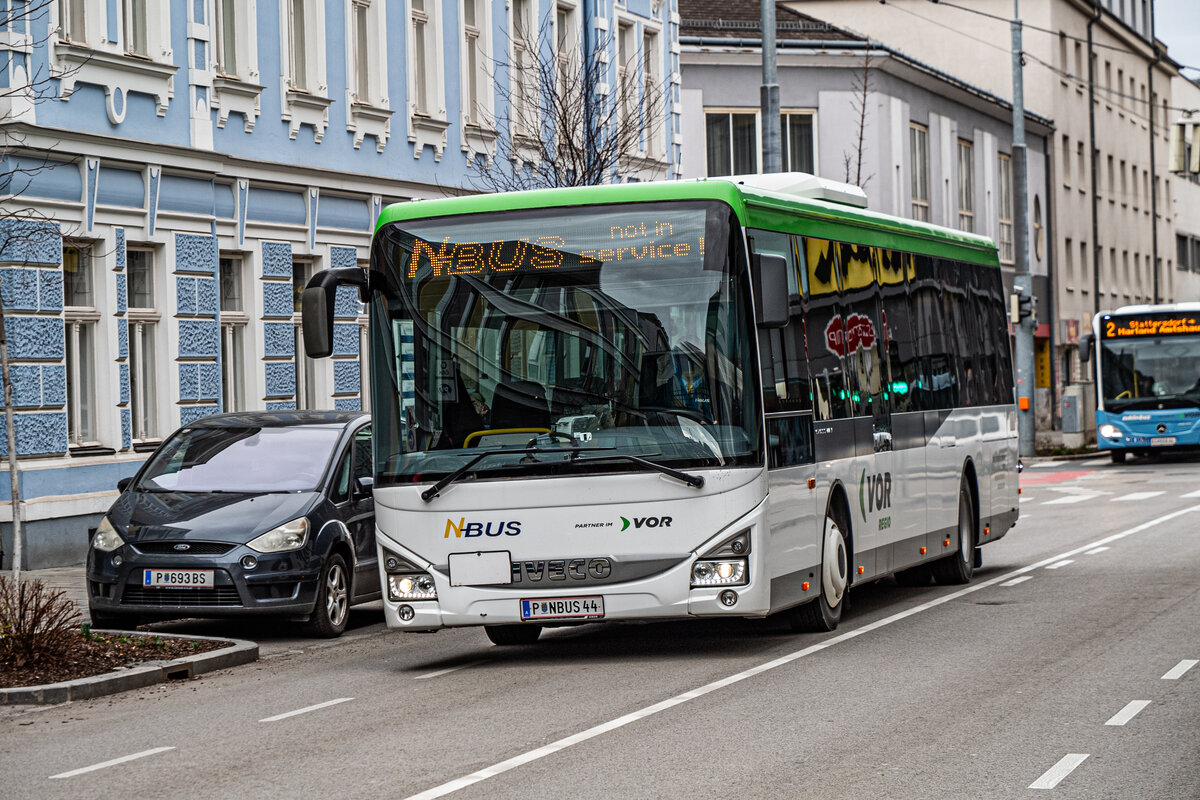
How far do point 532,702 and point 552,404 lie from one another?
201 cm

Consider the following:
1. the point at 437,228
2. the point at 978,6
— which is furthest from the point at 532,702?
the point at 978,6

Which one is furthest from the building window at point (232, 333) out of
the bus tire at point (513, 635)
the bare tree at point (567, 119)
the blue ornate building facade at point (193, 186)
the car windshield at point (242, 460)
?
the bus tire at point (513, 635)

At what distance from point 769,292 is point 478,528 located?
231 centimetres

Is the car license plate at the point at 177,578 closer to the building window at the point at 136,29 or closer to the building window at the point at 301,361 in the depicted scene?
the building window at the point at 136,29

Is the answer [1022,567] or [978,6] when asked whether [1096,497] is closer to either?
[1022,567]

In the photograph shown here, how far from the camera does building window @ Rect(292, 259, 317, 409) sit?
2620 centimetres

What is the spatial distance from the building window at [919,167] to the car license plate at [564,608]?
40.4 m

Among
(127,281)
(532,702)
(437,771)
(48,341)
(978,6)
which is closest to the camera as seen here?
(437,771)

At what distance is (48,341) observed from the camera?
2091 centimetres

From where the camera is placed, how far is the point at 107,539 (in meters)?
15.0

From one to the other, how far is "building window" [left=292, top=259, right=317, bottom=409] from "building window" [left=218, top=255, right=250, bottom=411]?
115 cm

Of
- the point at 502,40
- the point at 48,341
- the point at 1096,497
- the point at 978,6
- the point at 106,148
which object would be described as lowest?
the point at 1096,497

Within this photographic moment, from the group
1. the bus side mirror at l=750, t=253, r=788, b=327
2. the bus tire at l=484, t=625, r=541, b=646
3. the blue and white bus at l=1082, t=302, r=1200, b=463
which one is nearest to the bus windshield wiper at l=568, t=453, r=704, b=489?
the bus side mirror at l=750, t=253, r=788, b=327

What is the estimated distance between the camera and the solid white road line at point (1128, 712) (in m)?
9.80
